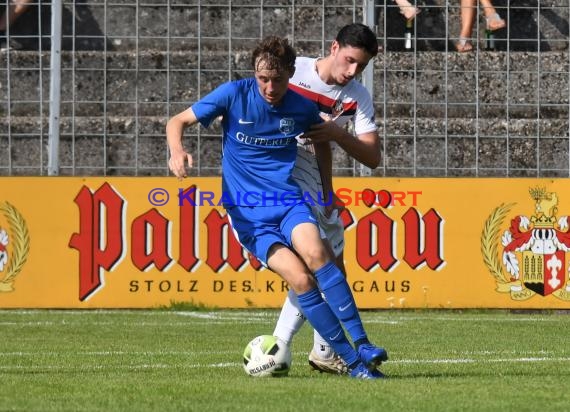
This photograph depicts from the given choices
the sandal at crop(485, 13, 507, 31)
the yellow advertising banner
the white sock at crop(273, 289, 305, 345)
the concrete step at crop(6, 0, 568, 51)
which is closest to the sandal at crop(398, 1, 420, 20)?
the concrete step at crop(6, 0, 568, 51)

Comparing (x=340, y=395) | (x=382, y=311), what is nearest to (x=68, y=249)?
(x=382, y=311)

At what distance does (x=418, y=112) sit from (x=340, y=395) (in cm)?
885

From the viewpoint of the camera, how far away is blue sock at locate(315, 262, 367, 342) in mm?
7090

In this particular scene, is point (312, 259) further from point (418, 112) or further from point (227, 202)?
point (418, 112)

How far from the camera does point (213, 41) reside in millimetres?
15031

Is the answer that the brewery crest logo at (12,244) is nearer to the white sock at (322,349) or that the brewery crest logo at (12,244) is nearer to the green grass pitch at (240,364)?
the green grass pitch at (240,364)

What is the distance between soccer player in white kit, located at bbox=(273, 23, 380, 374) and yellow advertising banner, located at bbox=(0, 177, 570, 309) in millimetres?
5118

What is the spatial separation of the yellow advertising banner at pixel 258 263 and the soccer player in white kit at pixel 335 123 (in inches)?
202

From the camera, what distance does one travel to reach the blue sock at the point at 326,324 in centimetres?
702

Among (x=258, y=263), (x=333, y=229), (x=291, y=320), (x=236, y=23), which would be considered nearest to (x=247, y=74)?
(x=236, y=23)

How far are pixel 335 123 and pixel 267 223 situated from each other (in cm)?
66

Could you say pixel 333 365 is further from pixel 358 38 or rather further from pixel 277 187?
pixel 358 38

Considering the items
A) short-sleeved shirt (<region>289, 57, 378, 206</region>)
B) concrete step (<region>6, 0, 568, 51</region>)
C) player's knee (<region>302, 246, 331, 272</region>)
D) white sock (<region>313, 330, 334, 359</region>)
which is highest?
concrete step (<region>6, 0, 568, 51</region>)

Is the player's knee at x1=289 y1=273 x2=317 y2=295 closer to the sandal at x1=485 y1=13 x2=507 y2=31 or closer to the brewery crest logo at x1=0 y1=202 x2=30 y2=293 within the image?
the brewery crest logo at x1=0 y1=202 x2=30 y2=293
